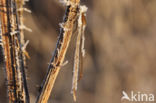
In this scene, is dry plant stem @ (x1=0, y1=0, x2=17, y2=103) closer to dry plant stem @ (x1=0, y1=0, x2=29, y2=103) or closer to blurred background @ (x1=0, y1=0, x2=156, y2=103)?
dry plant stem @ (x1=0, y1=0, x2=29, y2=103)

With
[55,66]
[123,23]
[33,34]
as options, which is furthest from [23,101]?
[123,23]

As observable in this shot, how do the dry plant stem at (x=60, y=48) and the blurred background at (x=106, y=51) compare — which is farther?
the blurred background at (x=106, y=51)

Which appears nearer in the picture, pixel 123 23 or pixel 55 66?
pixel 55 66

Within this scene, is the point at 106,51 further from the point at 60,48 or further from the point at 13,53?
the point at 13,53

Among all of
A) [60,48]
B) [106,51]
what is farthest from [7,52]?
[106,51]

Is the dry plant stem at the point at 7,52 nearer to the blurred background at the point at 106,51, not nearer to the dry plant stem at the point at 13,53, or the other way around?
the dry plant stem at the point at 13,53

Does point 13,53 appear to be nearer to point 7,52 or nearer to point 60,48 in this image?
point 7,52

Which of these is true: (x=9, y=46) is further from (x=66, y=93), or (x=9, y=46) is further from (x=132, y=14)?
(x=132, y=14)

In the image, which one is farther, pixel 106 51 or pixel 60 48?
pixel 106 51

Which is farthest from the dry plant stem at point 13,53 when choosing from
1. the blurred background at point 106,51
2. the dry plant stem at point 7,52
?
the blurred background at point 106,51
